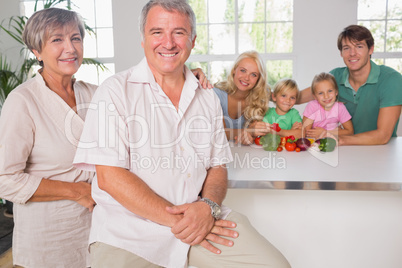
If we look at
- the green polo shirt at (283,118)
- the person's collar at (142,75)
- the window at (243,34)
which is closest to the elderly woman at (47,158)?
the person's collar at (142,75)

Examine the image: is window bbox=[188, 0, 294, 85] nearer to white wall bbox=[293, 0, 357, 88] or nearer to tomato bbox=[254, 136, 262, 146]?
white wall bbox=[293, 0, 357, 88]

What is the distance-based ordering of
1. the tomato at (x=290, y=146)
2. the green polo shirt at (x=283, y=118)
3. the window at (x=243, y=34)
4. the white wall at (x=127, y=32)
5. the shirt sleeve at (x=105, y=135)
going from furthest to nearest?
the white wall at (x=127, y=32)
the window at (x=243, y=34)
the green polo shirt at (x=283, y=118)
the tomato at (x=290, y=146)
the shirt sleeve at (x=105, y=135)

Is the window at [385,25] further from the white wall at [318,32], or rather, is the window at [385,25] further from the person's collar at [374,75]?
the person's collar at [374,75]

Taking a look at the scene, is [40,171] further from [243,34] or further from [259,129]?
[243,34]

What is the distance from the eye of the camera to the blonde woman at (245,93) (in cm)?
263

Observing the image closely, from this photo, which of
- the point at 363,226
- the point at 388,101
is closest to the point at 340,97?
the point at 388,101

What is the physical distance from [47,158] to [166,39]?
65 cm

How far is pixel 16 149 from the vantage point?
1349 millimetres

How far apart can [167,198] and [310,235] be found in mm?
900

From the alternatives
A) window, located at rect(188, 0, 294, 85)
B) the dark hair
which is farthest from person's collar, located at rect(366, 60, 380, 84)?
window, located at rect(188, 0, 294, 85)

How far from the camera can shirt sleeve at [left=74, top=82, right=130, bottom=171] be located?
130 centimetres

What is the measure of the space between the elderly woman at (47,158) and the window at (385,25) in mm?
5003

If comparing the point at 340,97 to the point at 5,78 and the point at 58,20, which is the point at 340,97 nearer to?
the point at 58,20

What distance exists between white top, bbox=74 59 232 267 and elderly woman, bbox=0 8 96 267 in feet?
0.51
